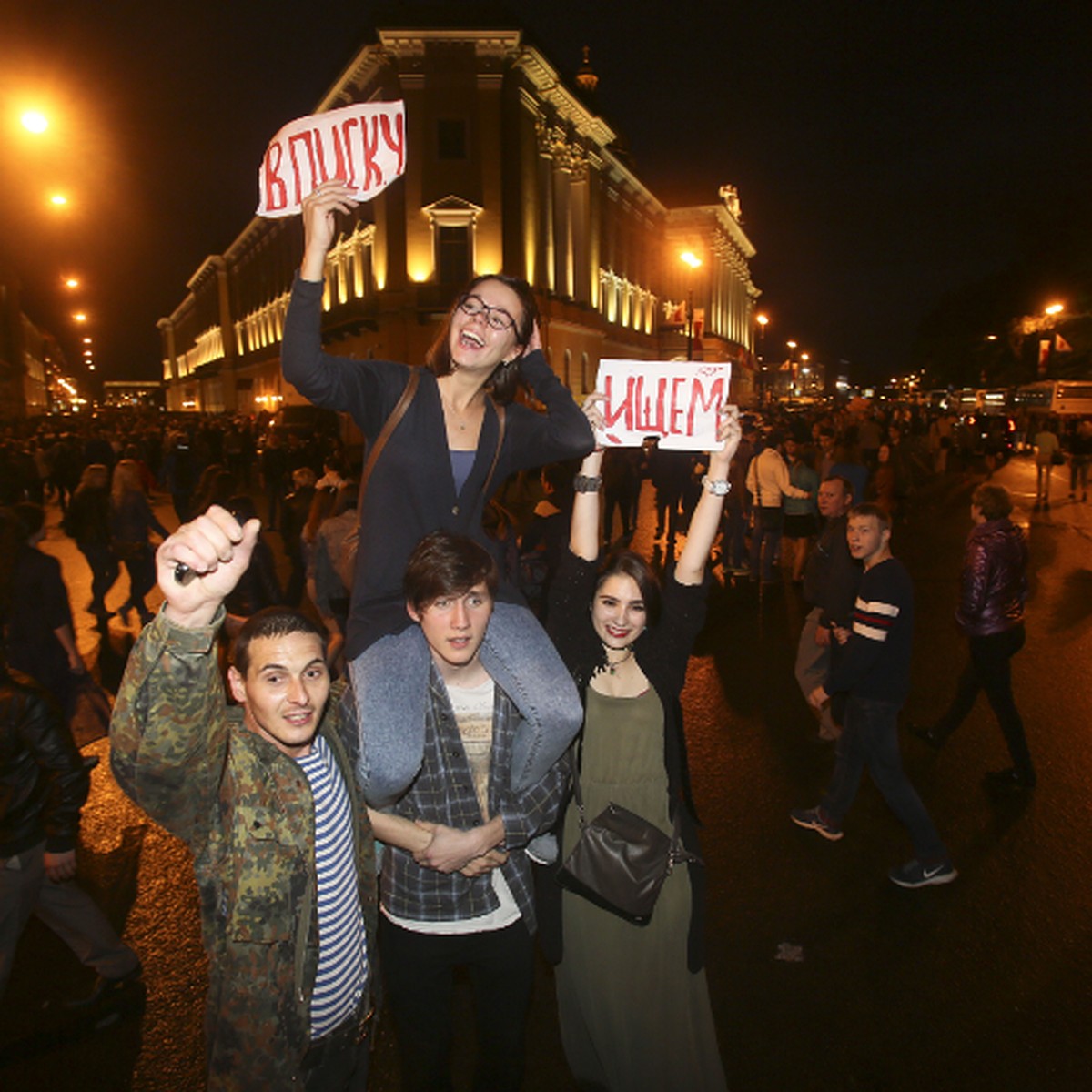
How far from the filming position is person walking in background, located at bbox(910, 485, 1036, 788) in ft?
17.7

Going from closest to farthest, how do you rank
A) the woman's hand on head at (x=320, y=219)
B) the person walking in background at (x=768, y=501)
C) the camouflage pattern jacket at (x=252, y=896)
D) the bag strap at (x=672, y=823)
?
the camouflage pattern jacket at (x=252, y=896)
the woman's hand on head at (x=320, y=219)
the bag strap at (x=672, y=823)
the person walking in background at (x=768, y=501)

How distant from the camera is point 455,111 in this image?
33.1 m

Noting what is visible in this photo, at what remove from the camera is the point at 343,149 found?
8.14 feet

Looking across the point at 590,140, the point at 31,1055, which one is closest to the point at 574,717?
the point at 31,1055

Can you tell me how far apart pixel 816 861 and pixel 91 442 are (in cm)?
1563

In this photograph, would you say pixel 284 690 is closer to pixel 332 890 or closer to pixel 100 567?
pixel 332 890

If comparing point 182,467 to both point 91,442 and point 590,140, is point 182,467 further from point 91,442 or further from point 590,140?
point 590,140

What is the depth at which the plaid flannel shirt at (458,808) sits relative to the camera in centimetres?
239

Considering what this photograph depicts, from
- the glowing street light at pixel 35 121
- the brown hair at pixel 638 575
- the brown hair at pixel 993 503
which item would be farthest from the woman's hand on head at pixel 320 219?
the glowing street light at pixel 35 121

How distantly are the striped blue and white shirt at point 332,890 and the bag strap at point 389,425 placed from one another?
2.57ft

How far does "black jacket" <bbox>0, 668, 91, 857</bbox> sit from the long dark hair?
2061mm

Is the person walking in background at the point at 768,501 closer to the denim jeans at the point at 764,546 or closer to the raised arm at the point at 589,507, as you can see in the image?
the denim jeans at the point at 764,546

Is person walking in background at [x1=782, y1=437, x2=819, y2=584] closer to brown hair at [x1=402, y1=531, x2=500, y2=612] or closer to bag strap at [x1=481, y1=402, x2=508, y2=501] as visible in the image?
bag strap at [x1=481, y1=402, x2=508, y2=501]

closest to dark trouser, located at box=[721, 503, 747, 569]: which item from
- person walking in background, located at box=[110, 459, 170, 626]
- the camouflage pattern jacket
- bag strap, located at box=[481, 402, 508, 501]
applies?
person walking in background, located at box=[110, 459, 170, 626]
